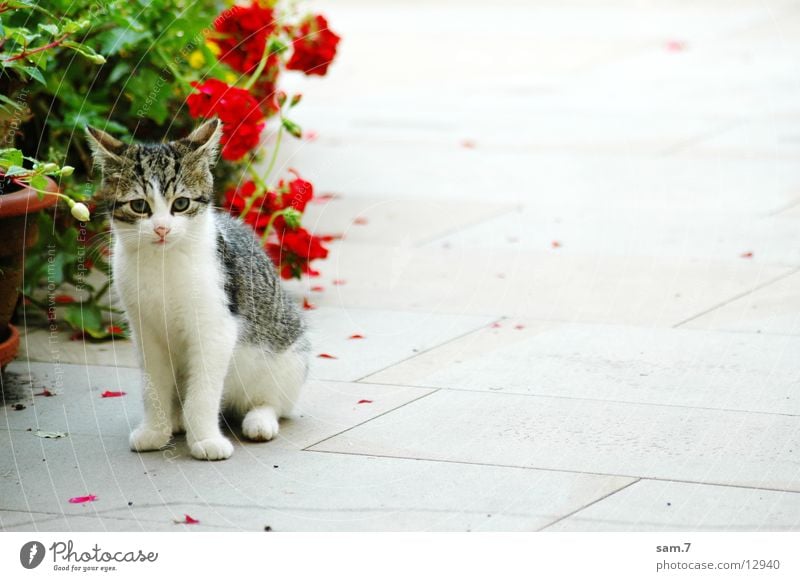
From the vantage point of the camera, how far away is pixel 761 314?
19.5 ft

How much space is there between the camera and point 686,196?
823 centimetres

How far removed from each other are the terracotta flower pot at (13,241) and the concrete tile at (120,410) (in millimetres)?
269

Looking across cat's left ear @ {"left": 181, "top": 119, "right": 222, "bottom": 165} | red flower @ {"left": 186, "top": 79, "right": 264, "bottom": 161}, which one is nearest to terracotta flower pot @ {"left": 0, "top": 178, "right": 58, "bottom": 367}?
cat's left ear @ {"left": 181, "top": 119, "right": 222, "bottom": 165}

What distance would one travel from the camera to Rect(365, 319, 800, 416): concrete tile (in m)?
4.95

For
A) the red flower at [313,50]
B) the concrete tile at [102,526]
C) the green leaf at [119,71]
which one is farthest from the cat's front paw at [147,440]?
the green leaf at [119,71]

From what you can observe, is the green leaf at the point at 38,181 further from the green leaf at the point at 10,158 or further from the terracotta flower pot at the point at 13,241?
the terracotta flower pot at the point at 13,241

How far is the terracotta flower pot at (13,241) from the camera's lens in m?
4.68

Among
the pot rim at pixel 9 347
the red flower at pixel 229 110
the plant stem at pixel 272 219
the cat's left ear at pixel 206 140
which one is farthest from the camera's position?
the plant stem at pixel 272 219

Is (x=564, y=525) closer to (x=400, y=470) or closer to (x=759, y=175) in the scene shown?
(x=400, y=470)

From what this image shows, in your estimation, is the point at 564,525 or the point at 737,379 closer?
the point at 564,525

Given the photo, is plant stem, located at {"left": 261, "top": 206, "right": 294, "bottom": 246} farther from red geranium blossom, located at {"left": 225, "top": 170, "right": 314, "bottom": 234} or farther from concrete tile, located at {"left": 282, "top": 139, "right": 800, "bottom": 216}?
concrete tile, located at {"left": 282, "top": 139, "right": 800, "bottom": 216}

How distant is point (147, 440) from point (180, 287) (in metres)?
0.62

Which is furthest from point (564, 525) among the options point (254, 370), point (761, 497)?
point (254, 370)

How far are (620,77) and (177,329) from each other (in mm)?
9291
